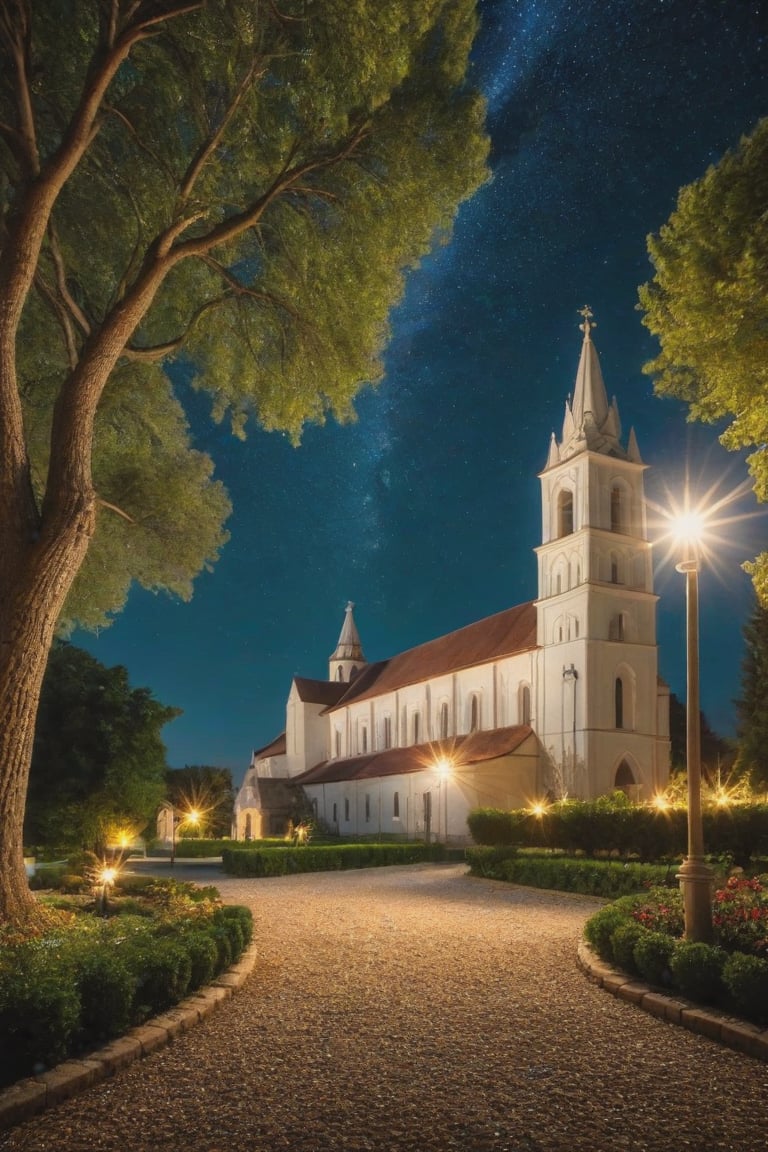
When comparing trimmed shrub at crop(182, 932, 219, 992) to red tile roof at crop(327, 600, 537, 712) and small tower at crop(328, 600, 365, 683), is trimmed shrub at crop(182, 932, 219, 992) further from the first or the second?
small tower at crop(328, 600, 365, 683)

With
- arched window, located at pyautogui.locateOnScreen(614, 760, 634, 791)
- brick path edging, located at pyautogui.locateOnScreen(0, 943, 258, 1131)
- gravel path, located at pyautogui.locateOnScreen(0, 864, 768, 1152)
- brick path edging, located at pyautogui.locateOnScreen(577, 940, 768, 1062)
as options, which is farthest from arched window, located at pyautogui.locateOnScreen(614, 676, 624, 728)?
brick path edging, located at pyautogui.locateOnScreen(0, 943, 258, 1131)

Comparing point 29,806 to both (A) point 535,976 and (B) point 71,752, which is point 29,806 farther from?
(A) point 535,976

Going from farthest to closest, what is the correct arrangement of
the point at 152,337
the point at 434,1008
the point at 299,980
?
the point at 152,337 → the point at 299,980 → the point at 434,1008

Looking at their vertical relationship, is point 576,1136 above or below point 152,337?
below

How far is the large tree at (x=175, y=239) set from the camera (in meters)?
10.5

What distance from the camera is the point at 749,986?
7102mm

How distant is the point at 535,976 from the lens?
31.7 ft

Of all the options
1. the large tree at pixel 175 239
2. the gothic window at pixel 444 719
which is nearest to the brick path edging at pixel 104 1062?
the large tree at pixel 175 239

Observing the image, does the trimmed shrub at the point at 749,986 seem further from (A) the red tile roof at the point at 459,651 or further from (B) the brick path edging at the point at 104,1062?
(A) the red tile roof at the point at 459,651

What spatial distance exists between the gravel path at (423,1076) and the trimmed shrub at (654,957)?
529 millimetres

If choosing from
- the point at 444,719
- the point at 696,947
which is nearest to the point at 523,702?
the point at 444,719

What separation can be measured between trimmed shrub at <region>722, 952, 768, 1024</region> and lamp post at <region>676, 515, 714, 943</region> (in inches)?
68.1

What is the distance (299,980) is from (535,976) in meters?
2.66

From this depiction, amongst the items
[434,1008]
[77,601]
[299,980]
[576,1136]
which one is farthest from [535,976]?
[77,601]
